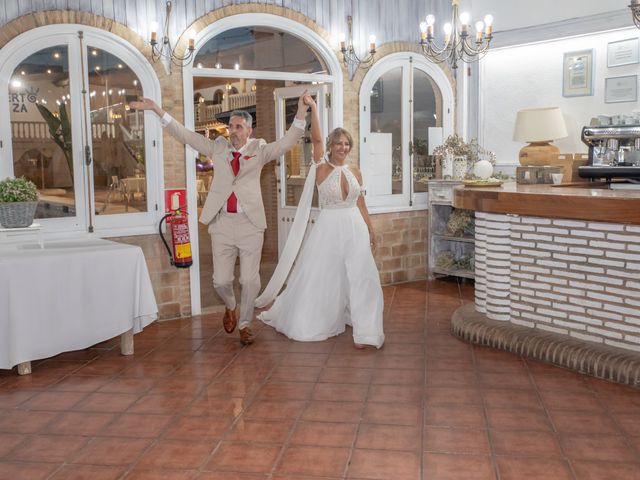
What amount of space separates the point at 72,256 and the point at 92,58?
2.03 meters

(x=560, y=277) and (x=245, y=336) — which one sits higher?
(x=560, y=277)

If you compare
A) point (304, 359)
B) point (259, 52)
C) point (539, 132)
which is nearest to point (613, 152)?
point (539, 132)

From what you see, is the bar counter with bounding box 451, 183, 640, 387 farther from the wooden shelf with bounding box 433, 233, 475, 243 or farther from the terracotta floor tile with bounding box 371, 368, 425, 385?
the wooden shelf with bounding box 433, 233, 475, 243

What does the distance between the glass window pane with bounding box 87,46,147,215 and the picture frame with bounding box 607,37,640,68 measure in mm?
4871

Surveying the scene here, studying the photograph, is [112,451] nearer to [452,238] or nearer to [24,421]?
[24,421]

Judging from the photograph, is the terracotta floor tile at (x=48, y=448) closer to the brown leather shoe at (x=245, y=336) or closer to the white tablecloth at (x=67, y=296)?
the white tablecloth at (x=67, y=296)

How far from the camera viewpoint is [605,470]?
3.33m

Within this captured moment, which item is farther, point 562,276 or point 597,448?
point 562,276

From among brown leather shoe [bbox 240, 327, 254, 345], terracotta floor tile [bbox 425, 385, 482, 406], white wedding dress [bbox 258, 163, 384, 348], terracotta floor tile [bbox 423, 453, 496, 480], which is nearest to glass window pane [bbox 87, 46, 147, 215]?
brown leather shoe [bbox 240, 327, 254, 345]

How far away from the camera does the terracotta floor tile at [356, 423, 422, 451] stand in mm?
3643

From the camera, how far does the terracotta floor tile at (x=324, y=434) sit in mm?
3707

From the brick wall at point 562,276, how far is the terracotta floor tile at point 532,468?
1.67 m

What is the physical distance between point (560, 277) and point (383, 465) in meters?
2.43

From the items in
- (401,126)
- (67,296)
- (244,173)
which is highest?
(401,126)
